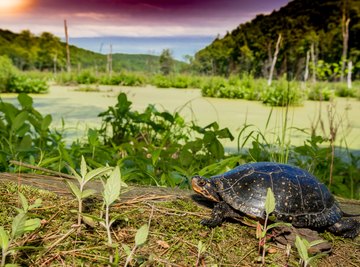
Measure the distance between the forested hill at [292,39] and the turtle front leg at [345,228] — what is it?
27.4m

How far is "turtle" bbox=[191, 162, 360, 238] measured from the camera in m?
1.07

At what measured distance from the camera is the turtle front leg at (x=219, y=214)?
1.03 meters

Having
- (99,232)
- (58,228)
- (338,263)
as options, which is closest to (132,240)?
(99,232)

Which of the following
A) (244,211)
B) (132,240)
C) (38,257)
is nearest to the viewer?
(38,257)

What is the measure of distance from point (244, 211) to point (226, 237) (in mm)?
99

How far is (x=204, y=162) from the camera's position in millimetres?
2289

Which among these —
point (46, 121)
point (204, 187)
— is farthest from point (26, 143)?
point (204, 187)

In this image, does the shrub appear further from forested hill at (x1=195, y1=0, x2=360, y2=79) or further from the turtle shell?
forested hill at (x1=195, y1=0, x2=360, y2=79)

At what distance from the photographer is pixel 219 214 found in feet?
3.46

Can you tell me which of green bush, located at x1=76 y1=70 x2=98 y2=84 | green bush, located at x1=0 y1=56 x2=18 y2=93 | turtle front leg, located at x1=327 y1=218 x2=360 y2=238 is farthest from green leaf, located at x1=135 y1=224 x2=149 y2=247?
green bush, located at x1=76 y1=70 x2=98 y2=84

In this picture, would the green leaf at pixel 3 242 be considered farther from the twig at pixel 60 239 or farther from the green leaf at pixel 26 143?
the green leaf at pixel 26 143

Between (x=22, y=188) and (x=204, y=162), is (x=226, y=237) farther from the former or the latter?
(x=204, y=162)

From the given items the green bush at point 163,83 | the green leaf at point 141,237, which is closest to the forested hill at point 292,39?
the green bush at point 163,83

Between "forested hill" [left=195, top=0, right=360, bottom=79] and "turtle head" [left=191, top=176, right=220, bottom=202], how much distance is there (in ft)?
90.0
